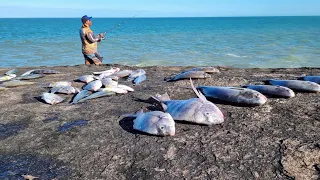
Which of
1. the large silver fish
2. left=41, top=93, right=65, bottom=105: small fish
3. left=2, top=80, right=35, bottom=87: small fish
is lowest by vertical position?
left=2, top=80, right=35, bottom=87: small fish

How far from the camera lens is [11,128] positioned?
4195 millimetres

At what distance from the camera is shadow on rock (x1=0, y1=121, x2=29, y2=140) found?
3.98 metres

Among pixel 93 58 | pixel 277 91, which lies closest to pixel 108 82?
pixel 277 91

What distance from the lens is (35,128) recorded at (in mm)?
4156

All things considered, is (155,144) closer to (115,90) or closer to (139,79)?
(115,90)

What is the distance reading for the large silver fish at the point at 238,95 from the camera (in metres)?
4.51

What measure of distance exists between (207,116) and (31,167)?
7.14ft

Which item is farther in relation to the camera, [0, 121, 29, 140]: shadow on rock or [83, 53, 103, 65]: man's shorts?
[83, 53, 103, 65]: man's shorts

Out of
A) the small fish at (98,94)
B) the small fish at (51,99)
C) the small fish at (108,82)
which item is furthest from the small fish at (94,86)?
the small fish at (51,99)

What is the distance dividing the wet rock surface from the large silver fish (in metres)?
0.11

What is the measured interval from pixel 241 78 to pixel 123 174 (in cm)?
424

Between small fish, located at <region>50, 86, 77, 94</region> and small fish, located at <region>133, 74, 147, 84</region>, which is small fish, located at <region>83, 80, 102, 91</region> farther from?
small fish, located at <region>133, 74, 147, 84</region>

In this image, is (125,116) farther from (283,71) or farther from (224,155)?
(283,71)

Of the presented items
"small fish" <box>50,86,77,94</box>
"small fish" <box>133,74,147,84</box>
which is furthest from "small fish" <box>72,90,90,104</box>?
"small fish" <box>133,74,147,84</box>
